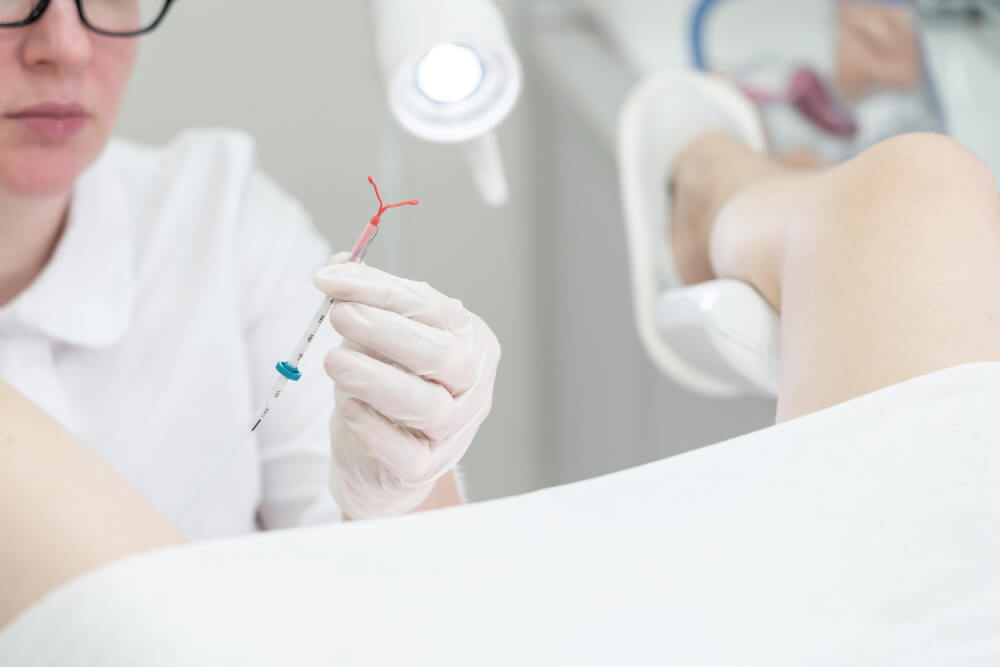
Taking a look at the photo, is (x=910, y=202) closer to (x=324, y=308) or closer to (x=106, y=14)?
(x=324, y=308)

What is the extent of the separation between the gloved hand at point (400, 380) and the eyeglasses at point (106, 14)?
0.31 metres

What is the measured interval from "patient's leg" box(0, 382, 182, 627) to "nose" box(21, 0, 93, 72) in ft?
1.09

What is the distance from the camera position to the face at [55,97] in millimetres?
687

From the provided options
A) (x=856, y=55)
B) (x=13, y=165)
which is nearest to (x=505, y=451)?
(x=13, y=165)

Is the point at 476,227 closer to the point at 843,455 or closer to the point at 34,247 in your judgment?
the point at 34,247

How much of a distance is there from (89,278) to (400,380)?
45cm

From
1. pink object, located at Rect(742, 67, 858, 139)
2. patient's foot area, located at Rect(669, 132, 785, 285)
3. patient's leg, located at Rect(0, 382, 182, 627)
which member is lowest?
pink object, located at Rect(742, 67, 858, 139)

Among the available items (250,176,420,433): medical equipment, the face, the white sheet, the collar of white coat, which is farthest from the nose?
the white sheet

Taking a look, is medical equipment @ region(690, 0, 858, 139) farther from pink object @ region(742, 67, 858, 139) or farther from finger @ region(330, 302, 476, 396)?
finger @ region(330, 302, 476, 396)

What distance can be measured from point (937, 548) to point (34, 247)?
2.34ft

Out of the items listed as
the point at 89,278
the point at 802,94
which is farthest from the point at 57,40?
the point at 802,94

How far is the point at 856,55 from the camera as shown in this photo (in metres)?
1.28

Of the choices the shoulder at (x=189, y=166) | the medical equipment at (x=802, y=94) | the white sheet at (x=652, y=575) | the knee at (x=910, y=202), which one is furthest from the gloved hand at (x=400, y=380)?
the medical equipment at (x=802, y=94)

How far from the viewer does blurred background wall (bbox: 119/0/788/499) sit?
1.16 meters
